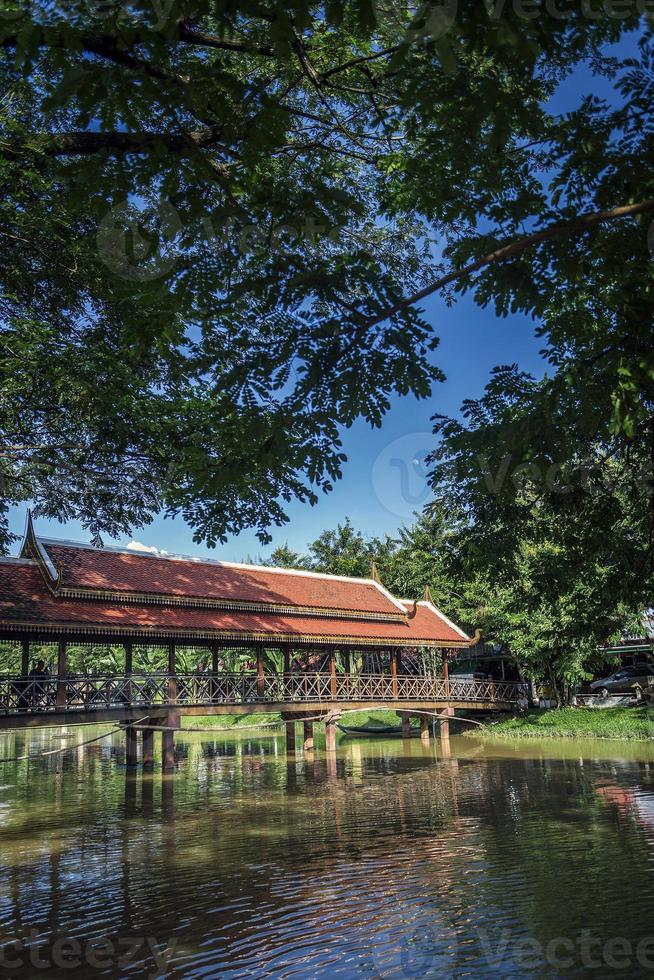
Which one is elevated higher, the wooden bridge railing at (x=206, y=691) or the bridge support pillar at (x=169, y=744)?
the wooden bridge railing at (x=206, y=691)

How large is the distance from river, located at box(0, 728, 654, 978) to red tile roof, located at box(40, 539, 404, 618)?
5.01m

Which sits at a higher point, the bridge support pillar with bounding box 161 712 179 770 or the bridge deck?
the bridge deck

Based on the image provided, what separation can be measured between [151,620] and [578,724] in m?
15.5

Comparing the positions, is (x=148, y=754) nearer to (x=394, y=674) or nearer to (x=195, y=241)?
(x=394, y=674)

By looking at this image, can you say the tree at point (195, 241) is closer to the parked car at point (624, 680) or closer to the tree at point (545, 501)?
the tree at point (545, 501)

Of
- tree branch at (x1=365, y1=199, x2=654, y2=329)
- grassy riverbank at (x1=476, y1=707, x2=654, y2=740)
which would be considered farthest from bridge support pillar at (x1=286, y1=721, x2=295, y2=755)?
tree branch at (x1=365, y1=199, x2=654, y2=329)

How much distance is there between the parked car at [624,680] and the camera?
29.6 metres

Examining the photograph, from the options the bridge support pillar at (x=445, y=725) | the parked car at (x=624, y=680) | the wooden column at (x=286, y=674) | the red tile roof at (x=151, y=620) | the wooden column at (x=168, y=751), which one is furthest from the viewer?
the parked car at (x=624, y=680)

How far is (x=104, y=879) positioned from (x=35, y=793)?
354 inches

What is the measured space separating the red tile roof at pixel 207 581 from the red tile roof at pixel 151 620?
14.4 inches

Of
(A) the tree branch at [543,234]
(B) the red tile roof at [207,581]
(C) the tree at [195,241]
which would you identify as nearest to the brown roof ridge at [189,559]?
(B) the red tile roof at [207,581]

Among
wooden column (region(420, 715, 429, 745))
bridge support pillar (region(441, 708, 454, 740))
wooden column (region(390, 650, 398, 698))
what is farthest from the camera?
wooden column (region(420, 715, 429, 745))

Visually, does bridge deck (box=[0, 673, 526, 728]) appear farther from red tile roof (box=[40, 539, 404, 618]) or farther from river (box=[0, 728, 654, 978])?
red tile roof (box=[40, 539, 404, 618])

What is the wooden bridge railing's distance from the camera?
16016 mm
